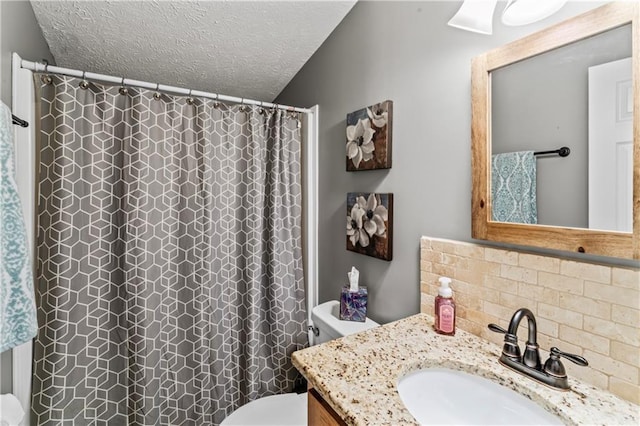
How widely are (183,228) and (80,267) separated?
46 centimetres

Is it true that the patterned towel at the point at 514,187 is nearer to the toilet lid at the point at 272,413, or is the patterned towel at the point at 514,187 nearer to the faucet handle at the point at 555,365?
the faucet handle at the point at 555,365

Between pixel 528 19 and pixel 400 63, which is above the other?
pixel 400 63

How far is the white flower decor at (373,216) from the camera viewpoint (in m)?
1.26

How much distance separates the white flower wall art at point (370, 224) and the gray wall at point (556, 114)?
1.63ft

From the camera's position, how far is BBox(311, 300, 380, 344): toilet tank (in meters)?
1.26

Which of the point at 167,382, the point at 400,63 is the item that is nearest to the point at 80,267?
the point at 167,382

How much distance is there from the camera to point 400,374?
72cm

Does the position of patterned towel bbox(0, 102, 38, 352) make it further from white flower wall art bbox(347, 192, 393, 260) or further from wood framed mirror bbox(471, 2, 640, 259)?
wood framed mirror bbox(471, 2, 640, 259)

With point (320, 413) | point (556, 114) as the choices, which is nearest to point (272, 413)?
point (320, 413)

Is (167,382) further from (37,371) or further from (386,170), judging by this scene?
(386,170)

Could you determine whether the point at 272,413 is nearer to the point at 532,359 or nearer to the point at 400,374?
the point at 400,374

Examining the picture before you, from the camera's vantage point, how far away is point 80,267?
1322 millimetres

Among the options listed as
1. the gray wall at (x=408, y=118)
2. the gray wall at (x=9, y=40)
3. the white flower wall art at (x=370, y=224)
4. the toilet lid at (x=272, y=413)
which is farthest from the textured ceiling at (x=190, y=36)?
the toilet lid at (x=272, y=413)

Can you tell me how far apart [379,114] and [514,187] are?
635 millimetres
